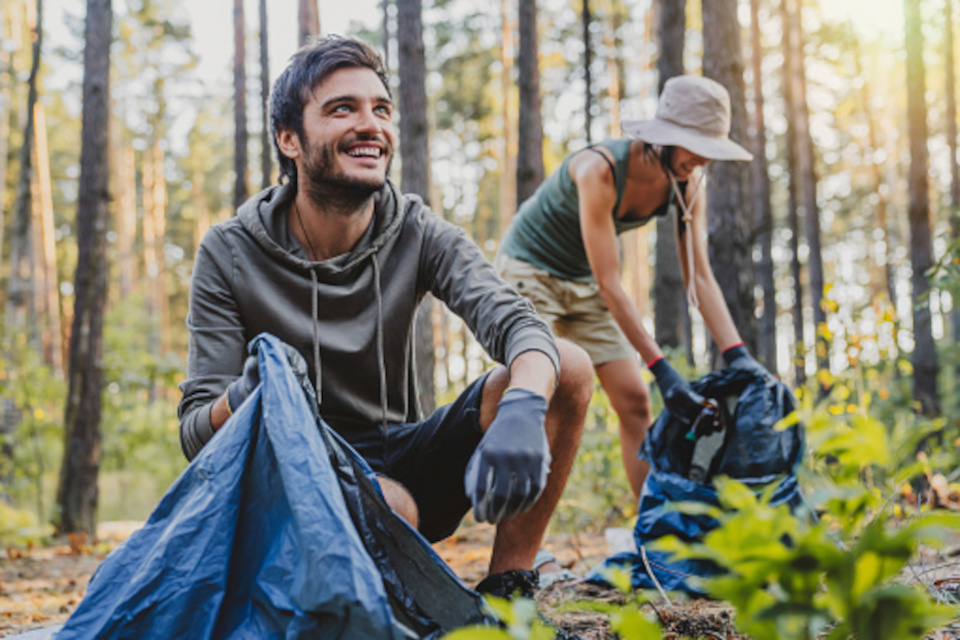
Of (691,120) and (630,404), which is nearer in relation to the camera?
(691,120)

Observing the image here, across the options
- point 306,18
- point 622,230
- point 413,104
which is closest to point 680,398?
point 622,230

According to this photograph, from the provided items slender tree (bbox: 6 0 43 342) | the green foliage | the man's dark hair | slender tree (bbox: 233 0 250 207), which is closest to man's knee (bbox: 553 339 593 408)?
the man's dark hair

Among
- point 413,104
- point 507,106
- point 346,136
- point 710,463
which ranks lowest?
point 710,463

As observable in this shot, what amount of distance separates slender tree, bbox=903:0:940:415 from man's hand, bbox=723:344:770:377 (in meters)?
6.23

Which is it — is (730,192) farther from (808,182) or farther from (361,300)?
(808,182)

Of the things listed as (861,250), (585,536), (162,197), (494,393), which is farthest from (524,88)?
(861,250)

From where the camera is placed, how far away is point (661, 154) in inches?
126

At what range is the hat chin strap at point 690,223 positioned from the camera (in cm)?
331

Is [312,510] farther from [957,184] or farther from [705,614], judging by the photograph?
[957,184]

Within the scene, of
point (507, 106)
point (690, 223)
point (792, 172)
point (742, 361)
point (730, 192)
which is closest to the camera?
point (742, 361)

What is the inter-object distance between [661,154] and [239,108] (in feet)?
27.7

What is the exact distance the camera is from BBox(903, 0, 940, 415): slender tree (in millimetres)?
8477

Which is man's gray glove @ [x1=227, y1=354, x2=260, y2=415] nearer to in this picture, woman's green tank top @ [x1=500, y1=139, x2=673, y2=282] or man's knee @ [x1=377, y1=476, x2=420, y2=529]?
man's knee @ [x1=377, y1=476, x2=420, y2=529]

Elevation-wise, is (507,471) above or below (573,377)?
below
